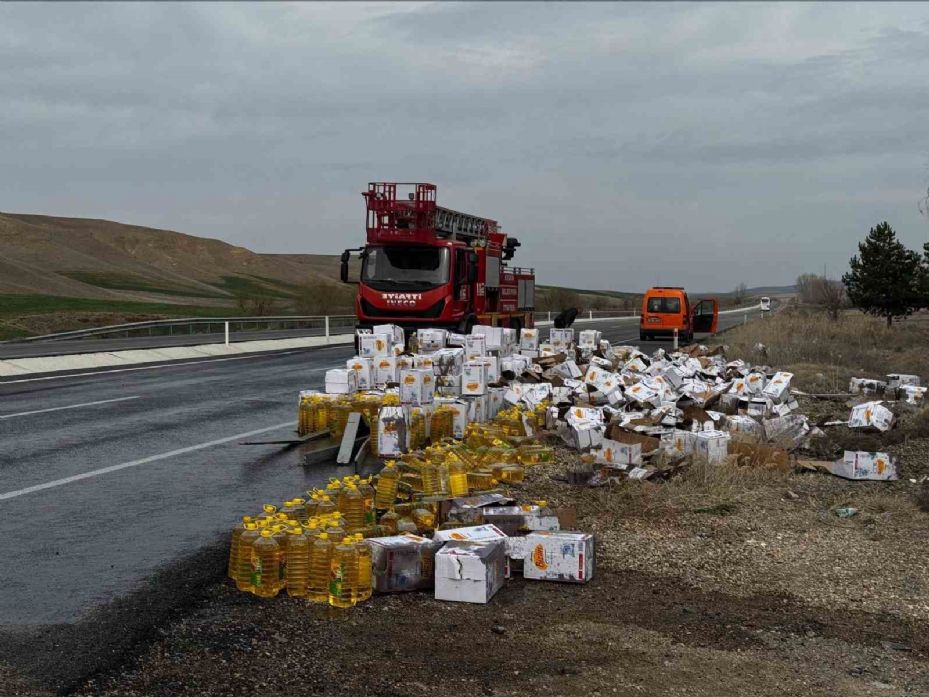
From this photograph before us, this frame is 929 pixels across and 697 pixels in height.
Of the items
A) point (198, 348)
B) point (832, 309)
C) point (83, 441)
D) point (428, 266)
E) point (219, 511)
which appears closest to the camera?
point (219, 511)

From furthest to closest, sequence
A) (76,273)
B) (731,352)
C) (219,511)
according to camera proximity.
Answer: (76,273) < (731,352) < (219,511)

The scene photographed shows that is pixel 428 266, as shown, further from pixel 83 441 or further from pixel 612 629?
pixel 612 629

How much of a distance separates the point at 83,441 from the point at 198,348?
16.9 metres

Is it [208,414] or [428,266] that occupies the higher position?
[428,266]

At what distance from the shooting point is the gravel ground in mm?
4711

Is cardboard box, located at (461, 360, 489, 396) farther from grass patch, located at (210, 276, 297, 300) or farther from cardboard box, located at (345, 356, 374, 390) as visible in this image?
grass patch, located at (210, 276, 297, 300)

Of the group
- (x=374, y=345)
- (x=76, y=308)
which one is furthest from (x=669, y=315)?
(x=76, y=308)

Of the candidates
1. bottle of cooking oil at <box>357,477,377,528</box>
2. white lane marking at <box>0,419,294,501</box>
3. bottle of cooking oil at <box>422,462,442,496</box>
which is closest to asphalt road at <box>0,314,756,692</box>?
white lane marking at <box>0,419,294,501</box>

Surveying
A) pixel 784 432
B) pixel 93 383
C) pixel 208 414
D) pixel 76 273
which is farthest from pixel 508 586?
pixel 76 273

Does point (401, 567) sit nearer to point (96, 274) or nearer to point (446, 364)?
point (446, 364)

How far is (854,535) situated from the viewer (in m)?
7.48

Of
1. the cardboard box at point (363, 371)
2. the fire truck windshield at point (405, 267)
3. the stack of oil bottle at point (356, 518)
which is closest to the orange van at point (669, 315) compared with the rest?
the fire truck windshield at point (405, 267)

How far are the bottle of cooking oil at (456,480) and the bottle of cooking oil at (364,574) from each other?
245 centimetres

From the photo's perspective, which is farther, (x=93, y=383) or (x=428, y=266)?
(x=428, y=266)
